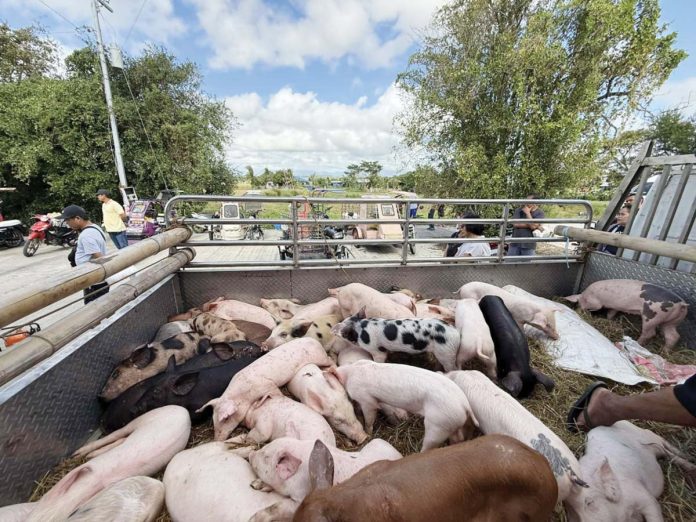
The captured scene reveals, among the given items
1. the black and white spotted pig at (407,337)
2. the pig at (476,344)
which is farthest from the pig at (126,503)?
the pig at (476,344)

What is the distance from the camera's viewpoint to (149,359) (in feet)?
8.84

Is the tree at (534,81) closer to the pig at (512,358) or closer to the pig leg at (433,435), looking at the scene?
the pig at (512,358)

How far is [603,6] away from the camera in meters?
8.45

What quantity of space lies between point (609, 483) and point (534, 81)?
10328 millimetres

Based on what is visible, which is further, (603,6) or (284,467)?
(603,6)

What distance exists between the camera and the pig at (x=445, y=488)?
4.29 ft

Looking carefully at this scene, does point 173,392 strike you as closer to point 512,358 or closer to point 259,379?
point 259,379

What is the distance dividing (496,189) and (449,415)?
8.99 meters

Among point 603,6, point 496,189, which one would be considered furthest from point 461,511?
point 603,6

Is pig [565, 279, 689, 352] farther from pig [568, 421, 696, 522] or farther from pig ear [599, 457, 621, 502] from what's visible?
pig ear [599, 457, 621, 502]

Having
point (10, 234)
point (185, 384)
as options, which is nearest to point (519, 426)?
point (185, 384)

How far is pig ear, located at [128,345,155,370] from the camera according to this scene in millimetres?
2607

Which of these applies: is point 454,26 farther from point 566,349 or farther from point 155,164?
point 155,164

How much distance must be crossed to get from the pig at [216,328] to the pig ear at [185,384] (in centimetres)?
65
